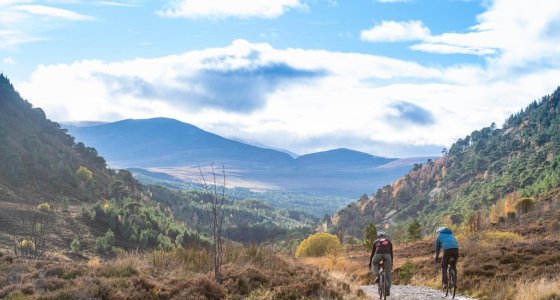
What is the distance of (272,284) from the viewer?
16.0 m

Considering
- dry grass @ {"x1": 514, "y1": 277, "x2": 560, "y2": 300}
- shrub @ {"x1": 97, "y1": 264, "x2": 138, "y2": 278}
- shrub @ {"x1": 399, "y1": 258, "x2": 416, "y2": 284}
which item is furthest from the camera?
shrub @ {"x1": 399, "y1": 258, "x2": 416, "y2": 284}

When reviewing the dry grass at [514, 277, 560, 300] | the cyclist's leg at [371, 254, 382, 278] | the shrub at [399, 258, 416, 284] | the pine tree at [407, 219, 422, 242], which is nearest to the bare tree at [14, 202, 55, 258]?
the shrub at [399, 258, 416, 284]

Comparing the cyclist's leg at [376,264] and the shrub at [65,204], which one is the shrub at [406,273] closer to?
the cyclist's leg at [376,264]

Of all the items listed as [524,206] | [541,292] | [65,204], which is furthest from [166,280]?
[65,204]

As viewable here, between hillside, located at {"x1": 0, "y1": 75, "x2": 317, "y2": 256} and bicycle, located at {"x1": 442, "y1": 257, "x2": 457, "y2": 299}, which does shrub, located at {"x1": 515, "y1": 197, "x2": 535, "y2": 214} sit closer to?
hillside, located at {"x1": 0, "y1": 75, "x2": 317, "y2": 256}

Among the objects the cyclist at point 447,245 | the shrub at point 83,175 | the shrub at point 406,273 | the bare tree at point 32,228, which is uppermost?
the cyclist at point 447,245

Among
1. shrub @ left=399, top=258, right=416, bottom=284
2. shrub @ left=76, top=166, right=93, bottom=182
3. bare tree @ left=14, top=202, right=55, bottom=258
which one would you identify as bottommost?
bare tree @ left=14, top=202, right=55, bottom=258

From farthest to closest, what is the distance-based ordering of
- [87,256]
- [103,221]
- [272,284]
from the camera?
[103,221] < [87,256] < [272,284]

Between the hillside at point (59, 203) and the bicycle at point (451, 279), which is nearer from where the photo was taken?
the bicycle at point (451, 279)

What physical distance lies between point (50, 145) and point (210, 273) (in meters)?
173

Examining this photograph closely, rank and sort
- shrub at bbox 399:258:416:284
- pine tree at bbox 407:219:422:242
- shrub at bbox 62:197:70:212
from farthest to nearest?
shrub at bbox 62:197:70:212 < pine tree at bbox 407:219:422:242 < shrub at bbox 399:258:416:284

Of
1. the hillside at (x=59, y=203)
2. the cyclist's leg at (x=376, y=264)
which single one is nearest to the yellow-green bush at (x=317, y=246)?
the hillside at (x=59, y=203)

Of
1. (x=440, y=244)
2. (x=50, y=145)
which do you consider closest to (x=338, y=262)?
(x=440, y=244)

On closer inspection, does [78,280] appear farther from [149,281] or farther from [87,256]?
[87,256]
